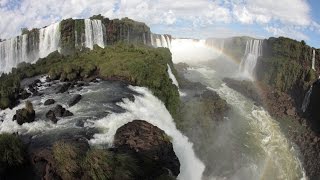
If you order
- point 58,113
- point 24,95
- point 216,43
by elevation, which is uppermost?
point 58,113

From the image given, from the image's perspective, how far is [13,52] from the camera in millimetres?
50344

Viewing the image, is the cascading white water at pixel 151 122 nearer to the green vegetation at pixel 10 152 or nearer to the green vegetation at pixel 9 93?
the green vegetation at pixel 10 152

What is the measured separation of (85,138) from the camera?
1661cm

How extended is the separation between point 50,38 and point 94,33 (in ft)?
19.3

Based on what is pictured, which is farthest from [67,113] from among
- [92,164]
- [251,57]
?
[251,57]

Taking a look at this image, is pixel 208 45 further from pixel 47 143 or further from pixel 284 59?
pixel 47 143

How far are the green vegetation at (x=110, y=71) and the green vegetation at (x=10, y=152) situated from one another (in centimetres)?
991

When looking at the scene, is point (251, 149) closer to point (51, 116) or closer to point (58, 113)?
point (58, 113)

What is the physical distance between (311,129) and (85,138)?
32.7 m

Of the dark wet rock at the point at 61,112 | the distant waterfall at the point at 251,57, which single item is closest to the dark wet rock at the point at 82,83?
the dark wet rock at the point at 61,112

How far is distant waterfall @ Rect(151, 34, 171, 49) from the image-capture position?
6694 centimetres

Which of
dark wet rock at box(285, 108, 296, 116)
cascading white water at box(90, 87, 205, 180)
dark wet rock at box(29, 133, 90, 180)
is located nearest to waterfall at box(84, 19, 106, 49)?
dark wet rock at box(285, 108, 296, 116)

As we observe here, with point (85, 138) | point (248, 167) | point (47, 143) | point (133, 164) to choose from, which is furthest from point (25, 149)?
point (248, 167)

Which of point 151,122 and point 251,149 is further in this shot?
point 251,149
